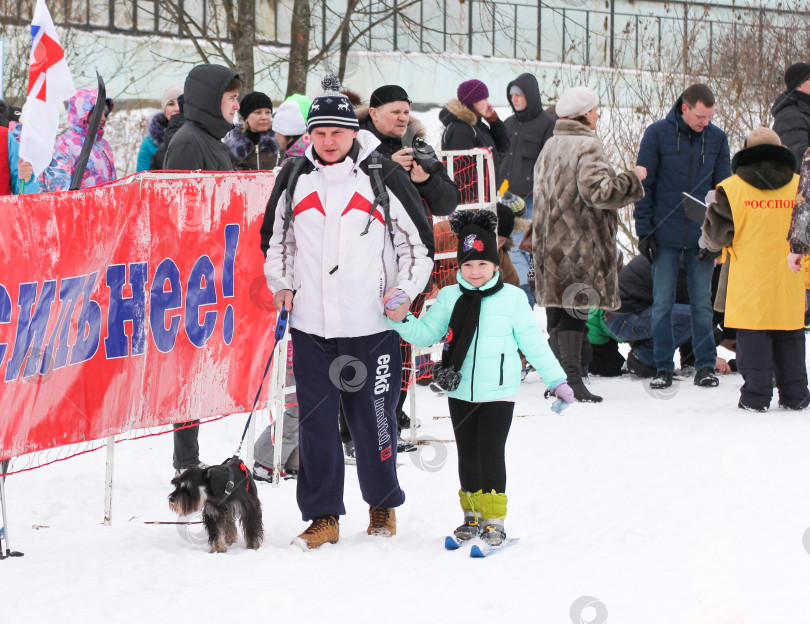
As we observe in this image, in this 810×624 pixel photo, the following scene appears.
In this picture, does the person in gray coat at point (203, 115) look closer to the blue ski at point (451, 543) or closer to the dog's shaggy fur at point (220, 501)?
the dog's shaggy fur at point (220, 501)

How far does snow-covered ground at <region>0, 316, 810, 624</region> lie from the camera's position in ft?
13.3

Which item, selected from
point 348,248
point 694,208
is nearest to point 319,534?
point 348,248

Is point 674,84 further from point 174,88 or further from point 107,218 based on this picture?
point 107,218

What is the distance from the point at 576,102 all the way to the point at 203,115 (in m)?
3.36

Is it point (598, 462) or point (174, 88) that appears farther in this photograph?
point (174, 88)

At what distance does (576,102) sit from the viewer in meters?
8.26

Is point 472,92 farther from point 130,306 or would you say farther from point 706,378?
point 130,306

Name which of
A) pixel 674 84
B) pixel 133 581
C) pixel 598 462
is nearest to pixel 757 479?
pixel 598 462

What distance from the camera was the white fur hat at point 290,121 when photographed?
7.53m

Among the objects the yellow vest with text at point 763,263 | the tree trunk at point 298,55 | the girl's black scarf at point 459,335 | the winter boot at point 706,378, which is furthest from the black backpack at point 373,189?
the tree trunk at point 298,55

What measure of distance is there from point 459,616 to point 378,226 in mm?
1775

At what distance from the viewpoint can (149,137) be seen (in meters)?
9.09

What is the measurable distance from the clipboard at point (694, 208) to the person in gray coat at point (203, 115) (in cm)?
398

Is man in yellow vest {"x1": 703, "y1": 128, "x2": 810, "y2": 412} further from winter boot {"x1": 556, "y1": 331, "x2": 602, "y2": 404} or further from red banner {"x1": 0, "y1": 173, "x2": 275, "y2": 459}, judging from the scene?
red banner {"x1": 0, "y1": 173, "x2": 275, "y2": 459}
